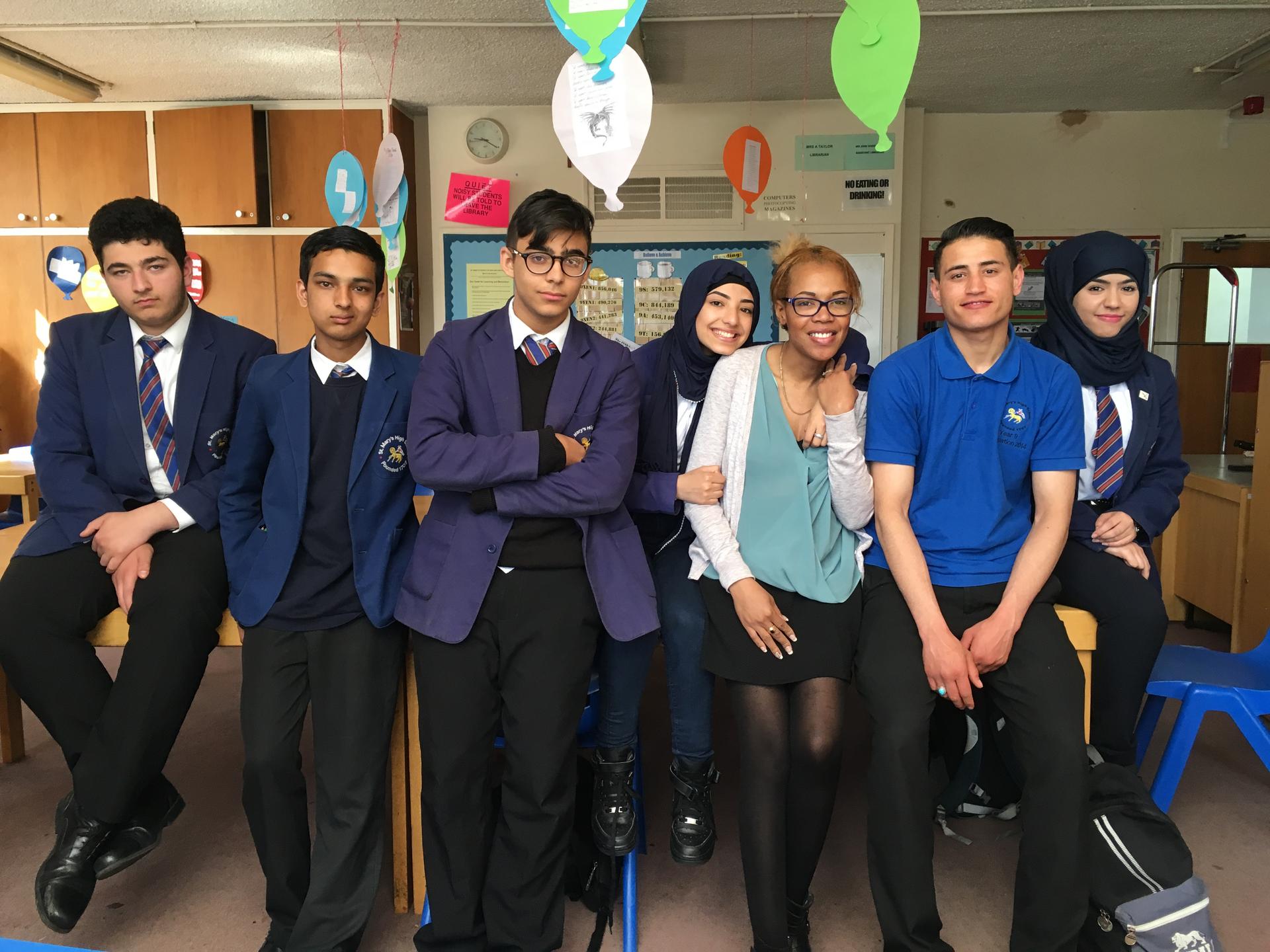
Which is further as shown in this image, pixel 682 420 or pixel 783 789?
pixel 682 420

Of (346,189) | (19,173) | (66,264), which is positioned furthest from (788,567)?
(19,173)

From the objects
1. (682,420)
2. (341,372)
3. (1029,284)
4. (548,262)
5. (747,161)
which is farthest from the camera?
(1029,284)

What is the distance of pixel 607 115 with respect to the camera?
157cm

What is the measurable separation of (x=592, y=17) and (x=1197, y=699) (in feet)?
6.17

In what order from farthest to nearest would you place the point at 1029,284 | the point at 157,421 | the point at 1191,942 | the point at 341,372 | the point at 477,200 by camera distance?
1. the point at 1029,284
2. the point at 477,200
3. the point at 157,421
4. the point at 341,372
5. the point at 1191,942

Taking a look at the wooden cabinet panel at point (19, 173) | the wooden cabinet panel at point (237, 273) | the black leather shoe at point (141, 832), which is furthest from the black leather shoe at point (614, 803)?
the wooden cabinet panel at point (19, 173)

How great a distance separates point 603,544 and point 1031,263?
4175mm

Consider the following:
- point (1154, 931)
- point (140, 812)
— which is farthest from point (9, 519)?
point (1154, 931)

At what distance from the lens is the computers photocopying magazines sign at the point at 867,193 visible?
185 inches

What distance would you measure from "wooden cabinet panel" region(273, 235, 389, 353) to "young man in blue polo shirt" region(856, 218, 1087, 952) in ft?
11.7

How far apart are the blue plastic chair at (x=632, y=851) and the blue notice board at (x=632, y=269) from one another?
327cm

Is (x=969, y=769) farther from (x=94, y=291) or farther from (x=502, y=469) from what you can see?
(x=94, y=291)

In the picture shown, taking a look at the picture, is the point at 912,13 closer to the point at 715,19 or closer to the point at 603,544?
the point at 603,544

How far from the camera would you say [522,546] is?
63.0 inches
